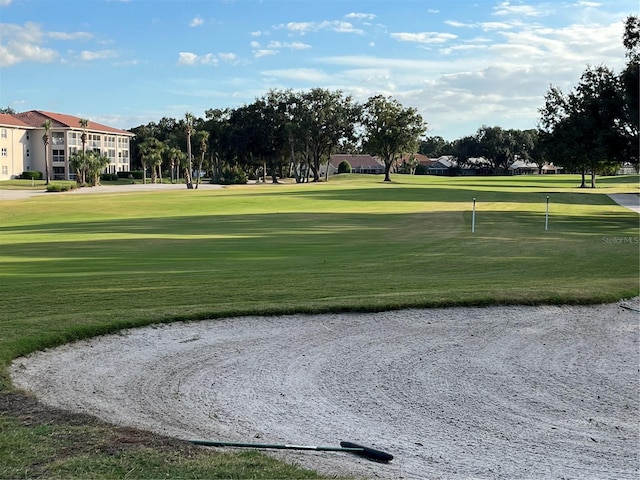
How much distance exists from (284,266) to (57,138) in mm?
112494

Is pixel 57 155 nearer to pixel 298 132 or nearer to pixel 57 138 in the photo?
pixel 57 138

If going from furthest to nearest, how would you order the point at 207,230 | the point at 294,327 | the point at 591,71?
the point at 591,71
the point at 207,230
the point at 294,327

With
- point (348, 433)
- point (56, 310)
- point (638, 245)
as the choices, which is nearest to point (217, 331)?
point (56, 310)

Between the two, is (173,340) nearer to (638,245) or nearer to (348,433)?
(348,433)

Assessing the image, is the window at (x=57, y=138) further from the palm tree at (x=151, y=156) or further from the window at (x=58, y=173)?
the palm tree at (x=151, y=156)

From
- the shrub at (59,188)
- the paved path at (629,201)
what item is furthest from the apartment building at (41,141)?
the paved path at (629,201)

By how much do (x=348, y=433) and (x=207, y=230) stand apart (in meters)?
27.1

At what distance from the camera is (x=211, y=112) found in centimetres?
13162

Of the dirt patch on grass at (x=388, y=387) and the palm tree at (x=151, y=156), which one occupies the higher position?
the palm tree at (x=151, y=156)

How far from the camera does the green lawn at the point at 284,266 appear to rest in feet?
42.0

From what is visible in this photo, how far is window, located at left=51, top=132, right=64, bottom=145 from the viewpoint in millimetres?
120625

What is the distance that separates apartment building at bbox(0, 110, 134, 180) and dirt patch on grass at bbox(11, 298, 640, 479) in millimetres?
109918

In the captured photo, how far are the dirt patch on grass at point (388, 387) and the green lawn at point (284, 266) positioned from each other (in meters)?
0.94

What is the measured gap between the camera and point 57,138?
121188mm
